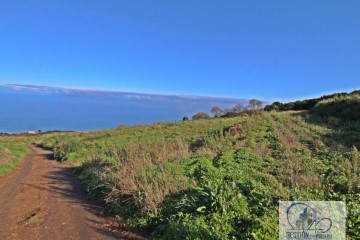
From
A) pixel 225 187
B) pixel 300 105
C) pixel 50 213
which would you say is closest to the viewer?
pixel 225 187

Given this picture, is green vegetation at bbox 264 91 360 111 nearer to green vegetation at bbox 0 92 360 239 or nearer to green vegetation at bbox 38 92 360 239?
green vegetation at bbox 0 92 360 239

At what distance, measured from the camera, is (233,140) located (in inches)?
606

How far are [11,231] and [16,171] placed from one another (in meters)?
10.1

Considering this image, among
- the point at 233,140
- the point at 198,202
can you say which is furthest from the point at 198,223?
the point at 233,140

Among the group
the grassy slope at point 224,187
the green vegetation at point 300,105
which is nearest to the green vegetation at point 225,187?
the grassy slope at point 224,187

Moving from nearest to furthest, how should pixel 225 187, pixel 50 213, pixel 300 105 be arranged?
pixel 225 187
pixel 50 213
pixel 300 105

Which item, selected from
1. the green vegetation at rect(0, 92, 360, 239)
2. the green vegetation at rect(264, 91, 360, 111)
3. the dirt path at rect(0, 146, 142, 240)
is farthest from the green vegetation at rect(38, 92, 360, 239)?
the green vegetation at rect(264, 91, 360, 111)

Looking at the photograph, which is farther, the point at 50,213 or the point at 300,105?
the point at 300,105

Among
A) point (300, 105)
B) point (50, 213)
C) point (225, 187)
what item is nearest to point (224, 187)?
point (225, 187)

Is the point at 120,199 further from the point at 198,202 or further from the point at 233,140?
the point at 233,140

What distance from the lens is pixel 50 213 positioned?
27.7ft

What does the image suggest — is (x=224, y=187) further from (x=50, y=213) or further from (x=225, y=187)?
(x=50, y=213)

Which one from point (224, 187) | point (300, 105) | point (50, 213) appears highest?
point (300, 105)

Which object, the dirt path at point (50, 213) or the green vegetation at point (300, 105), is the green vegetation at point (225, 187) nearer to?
the dirt path at point (50, 213)
